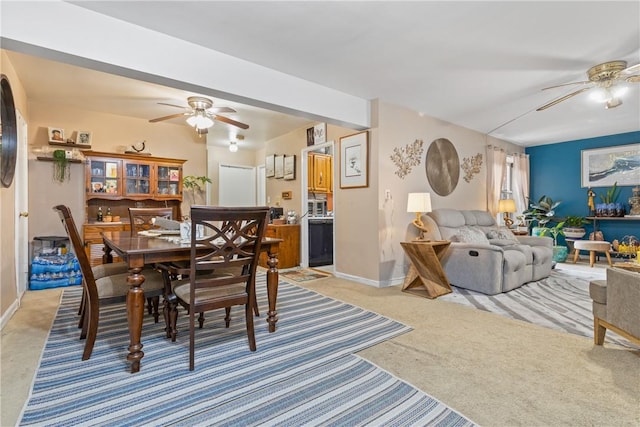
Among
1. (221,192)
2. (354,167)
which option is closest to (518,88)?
(354,167)

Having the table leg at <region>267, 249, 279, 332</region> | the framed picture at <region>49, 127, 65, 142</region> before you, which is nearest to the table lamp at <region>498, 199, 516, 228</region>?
the table leg at <region>267, 249, 279, 332</region>

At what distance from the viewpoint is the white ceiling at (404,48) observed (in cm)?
211

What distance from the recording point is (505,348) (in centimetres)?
215

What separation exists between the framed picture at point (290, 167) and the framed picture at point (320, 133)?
2.19ft

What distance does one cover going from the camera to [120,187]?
4480 mm

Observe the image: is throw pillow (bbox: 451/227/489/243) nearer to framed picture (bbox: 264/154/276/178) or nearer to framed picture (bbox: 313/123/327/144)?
framed picture (bbox: 313/123/327/144)

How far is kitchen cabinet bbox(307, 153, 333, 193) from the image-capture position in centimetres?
539

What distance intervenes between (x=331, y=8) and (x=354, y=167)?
7.37 feet

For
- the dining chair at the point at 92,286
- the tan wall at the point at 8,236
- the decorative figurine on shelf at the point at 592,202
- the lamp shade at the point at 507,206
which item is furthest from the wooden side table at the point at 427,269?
the decorative figurine on shelf at the point at 592,202

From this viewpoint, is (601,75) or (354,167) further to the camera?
(354,167)

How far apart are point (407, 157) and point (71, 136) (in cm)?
475

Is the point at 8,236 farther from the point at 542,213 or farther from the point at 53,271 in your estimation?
the point at 542,213

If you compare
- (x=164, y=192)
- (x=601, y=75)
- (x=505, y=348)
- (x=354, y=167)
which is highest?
(x=601, y=75)

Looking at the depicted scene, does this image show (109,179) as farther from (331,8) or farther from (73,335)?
(331,8)
